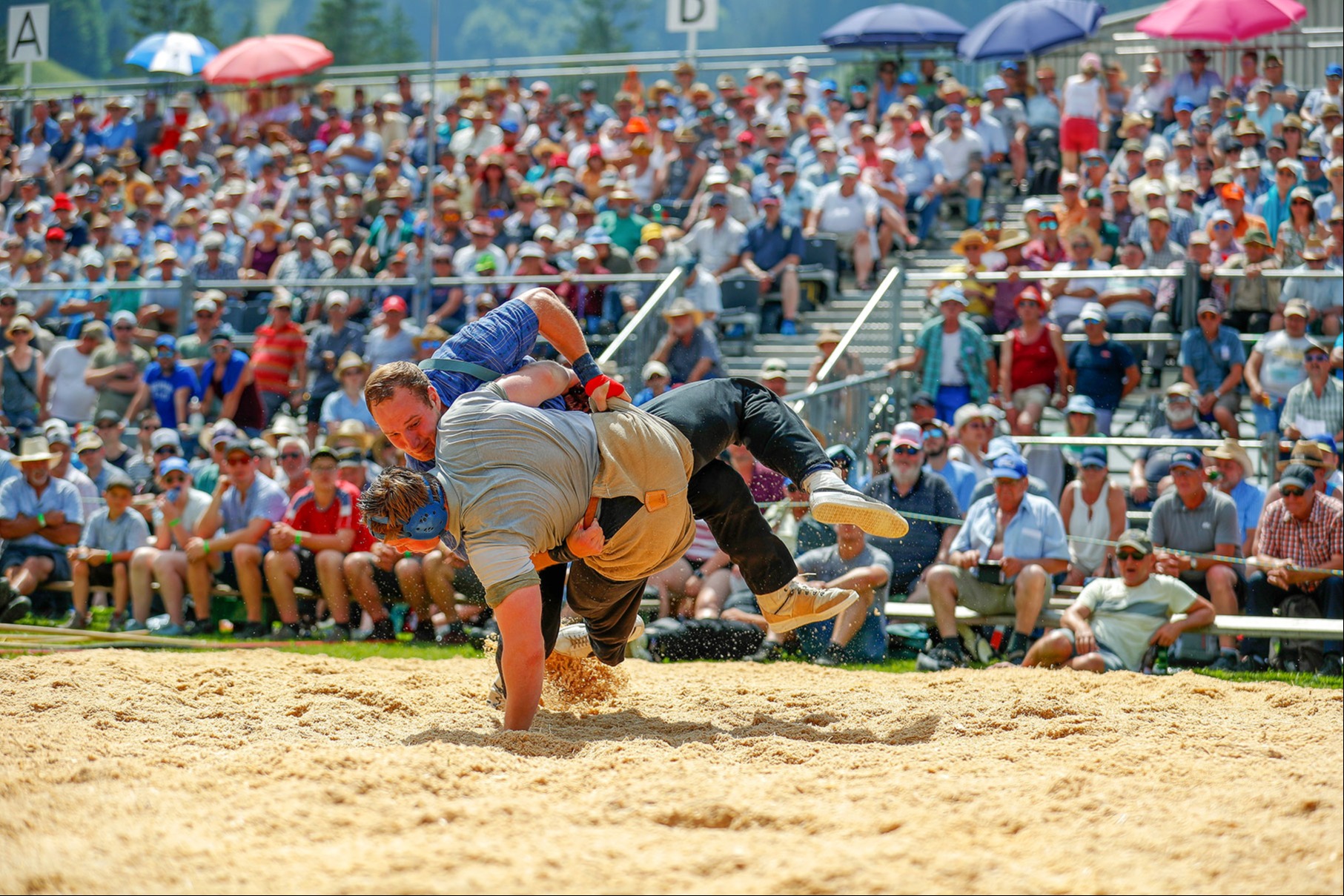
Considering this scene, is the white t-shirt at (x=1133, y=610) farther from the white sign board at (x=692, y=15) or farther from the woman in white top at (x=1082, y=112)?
the white sign board at (x=692, y=15)

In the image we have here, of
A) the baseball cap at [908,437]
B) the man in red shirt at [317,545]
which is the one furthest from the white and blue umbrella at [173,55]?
the baseball cap at [908,437]

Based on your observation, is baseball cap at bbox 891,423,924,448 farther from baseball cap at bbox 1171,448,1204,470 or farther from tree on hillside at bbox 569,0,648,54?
tree on hillside at bbox 569,0,648,54

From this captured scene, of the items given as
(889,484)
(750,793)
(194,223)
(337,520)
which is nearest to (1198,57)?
(889,484)

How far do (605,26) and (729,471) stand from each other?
1221 inches

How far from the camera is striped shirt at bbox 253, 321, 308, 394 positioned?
492 inches

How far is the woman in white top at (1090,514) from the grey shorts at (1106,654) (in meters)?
1.02

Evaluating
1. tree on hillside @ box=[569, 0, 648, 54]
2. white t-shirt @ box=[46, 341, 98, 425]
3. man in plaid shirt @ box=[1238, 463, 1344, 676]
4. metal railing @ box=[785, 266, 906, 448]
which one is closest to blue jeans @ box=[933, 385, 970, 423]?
metal railing @ box=[785, 266, 906, 448]

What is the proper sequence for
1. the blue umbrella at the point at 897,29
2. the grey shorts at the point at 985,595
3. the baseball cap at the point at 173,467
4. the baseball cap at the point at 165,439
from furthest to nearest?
the blue umbrella at the point at 897,29
the baseball cap at the point at 165,439
the baseball cap at the point at 173,467
the grey shorts at the point at 985,595

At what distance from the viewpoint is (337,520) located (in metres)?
9.82

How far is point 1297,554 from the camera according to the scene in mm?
7988

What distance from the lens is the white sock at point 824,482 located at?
5359 millimetres

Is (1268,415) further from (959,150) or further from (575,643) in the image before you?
(575,643)

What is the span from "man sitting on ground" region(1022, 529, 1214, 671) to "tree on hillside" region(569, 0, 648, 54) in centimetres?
2732

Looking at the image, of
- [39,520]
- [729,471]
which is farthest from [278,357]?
[729,471]
